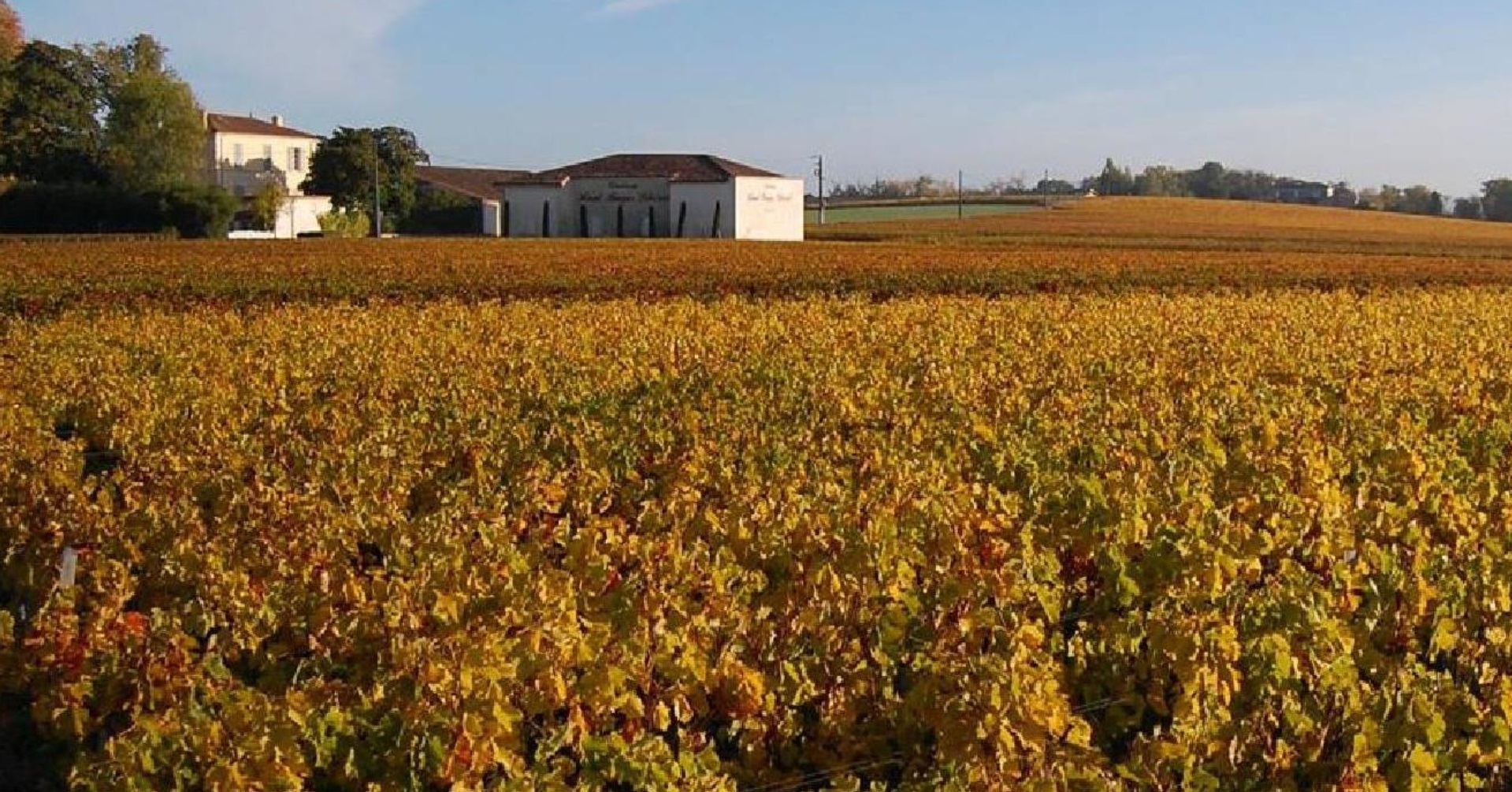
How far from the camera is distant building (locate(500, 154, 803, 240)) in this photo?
3383 inches

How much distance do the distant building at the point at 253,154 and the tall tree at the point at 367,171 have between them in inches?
A: 294

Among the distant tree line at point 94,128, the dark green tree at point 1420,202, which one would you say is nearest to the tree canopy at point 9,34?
the distant tree line at point 94,128

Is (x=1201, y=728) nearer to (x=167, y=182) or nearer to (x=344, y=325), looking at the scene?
(x=344, y=325)

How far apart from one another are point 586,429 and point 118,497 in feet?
10.00

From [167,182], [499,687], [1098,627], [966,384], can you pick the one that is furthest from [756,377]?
[167,182]

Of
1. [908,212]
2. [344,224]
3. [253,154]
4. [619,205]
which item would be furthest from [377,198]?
[908,212]

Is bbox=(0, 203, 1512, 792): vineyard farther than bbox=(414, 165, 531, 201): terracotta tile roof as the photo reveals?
No

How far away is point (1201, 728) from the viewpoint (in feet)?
15.9

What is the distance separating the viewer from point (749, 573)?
6.31 m

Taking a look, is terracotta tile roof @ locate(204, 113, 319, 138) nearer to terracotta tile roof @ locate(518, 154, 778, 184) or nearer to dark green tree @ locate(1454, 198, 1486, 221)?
terracotta tile roof @ locate(518, 154, 778, 184)

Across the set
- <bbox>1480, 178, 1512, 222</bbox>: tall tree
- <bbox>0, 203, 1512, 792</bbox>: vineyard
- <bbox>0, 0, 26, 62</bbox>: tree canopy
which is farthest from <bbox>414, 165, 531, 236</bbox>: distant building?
<bbox>1480, 178, 1512, 222</bbox>: tall tree

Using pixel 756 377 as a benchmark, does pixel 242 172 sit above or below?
above

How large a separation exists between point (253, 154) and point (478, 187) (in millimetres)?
26200

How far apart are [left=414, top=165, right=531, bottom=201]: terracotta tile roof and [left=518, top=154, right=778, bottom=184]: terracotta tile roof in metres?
11.8
